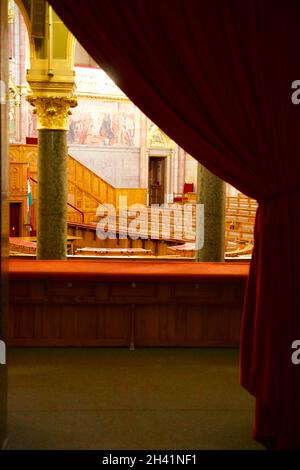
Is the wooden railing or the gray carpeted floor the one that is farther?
the wooden railing

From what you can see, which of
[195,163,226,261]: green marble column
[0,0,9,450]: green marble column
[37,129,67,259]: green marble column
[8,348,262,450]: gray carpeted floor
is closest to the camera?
[0,0,9,450]: green marble column

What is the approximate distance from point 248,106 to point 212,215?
374cm

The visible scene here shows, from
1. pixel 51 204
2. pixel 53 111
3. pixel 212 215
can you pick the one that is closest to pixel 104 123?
pixel 53 111

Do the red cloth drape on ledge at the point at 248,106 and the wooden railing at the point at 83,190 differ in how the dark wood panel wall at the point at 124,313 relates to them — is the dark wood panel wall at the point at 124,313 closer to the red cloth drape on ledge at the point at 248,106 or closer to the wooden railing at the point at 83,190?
the red cloth drape on ledge at the point at 248,106

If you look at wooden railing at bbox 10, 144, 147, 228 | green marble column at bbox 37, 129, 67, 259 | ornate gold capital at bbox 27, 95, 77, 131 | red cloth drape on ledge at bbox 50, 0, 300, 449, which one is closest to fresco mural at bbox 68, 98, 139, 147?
wooden railing at bbox 10, 144, 147, 228

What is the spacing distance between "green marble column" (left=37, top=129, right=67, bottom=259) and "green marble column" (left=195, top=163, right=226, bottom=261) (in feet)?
5.71

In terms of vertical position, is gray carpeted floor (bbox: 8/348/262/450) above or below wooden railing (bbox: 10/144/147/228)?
below

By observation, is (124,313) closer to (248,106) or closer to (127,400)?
(127,400)

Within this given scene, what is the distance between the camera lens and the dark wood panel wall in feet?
16.0

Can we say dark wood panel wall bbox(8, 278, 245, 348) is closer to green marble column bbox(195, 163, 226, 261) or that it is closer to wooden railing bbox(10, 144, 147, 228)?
green marble column bbox(195, 163, 226, 261)

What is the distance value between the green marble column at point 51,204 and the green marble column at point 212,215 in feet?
5.71

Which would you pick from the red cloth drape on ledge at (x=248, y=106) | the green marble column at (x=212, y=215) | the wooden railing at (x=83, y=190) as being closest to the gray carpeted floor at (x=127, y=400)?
the red cloth drape on ledge at (x=248, y=106)

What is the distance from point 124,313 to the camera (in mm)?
4953

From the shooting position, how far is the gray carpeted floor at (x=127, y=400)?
3135 mm
